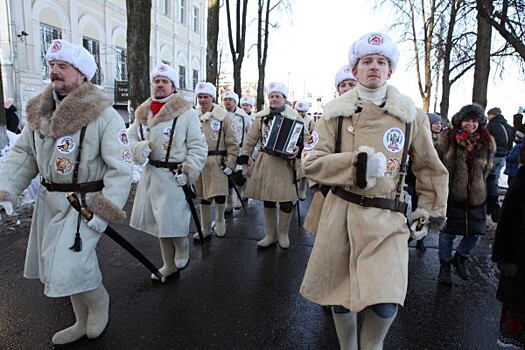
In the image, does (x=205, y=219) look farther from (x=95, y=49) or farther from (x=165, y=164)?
(x=95, y=49)

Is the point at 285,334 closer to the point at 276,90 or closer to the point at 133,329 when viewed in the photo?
the point at 133,329

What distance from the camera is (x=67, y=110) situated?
2766 mm

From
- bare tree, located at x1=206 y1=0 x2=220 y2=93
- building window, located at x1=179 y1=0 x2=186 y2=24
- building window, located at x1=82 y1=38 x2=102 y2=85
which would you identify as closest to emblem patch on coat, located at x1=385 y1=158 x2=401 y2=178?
bare tree, located at x1=206 y1=0 x2=220 y2=93

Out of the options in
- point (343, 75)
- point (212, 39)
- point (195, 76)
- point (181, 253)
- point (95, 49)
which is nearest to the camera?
point (343, 75)

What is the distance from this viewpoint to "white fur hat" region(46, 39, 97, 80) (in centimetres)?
276

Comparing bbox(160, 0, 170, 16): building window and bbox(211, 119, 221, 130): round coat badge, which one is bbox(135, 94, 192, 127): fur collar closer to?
bbox(211, 119, 221, 130): round coat badge

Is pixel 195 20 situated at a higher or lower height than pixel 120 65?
higher

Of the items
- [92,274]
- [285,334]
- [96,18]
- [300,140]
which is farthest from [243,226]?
[96,18]

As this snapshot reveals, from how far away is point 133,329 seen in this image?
127 inches

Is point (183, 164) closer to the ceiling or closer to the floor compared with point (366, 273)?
closer to the ceiling

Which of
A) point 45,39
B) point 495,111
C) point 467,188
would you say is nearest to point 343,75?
point 467,188

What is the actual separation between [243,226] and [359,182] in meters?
4.39

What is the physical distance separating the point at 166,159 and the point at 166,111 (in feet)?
1.52

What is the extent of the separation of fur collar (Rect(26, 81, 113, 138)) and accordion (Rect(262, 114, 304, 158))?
7.57 feet
